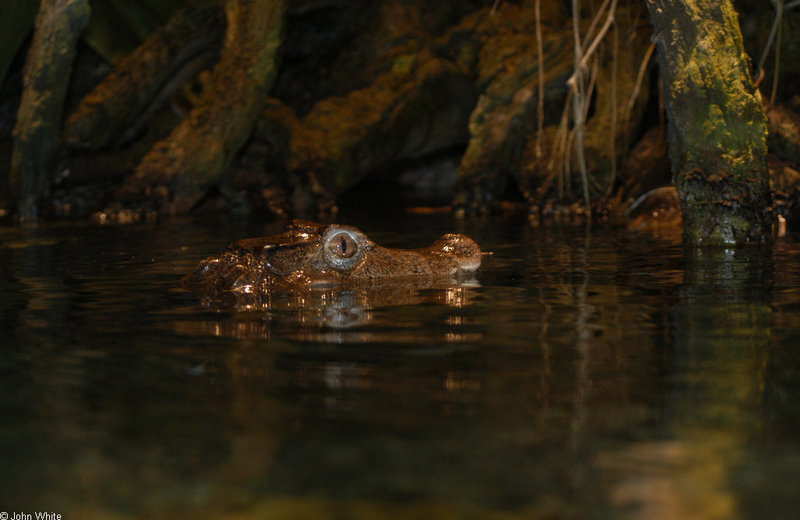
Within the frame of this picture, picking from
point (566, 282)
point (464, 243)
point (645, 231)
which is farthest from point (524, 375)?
point (645, 231)

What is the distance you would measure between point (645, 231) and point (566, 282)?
3.48 metres

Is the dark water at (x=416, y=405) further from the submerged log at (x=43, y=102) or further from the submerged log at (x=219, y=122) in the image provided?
the submerged log at (x=43, y=102)

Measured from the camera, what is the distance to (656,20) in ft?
22.5

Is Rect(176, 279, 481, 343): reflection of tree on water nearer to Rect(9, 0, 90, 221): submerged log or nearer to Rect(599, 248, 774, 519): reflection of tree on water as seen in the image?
Rect(599, 248, 774, 519): reflection of tree on water

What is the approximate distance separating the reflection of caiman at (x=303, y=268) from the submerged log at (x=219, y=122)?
659cm

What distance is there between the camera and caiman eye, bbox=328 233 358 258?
213 inches

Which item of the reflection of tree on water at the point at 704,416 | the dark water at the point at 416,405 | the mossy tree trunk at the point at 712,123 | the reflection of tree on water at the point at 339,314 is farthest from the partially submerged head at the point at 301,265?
the mossy tree trunk at the point at 712,123

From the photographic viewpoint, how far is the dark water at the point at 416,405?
223 cm

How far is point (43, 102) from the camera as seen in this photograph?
11.8m

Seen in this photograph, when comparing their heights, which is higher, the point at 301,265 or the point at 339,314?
the point at 301,265

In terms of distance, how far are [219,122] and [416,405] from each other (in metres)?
9.60

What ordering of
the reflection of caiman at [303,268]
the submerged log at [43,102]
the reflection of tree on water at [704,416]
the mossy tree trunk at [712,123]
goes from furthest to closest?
the submerged log at [43,102] < the mossy tree trunk at [712,123] < the reflection of caiman at [303,268] < the reflection of tree on water at [704,416]

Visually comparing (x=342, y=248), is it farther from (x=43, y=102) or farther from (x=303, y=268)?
(x=43, y=102)

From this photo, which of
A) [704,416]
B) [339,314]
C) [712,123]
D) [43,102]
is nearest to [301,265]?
[339,314]
